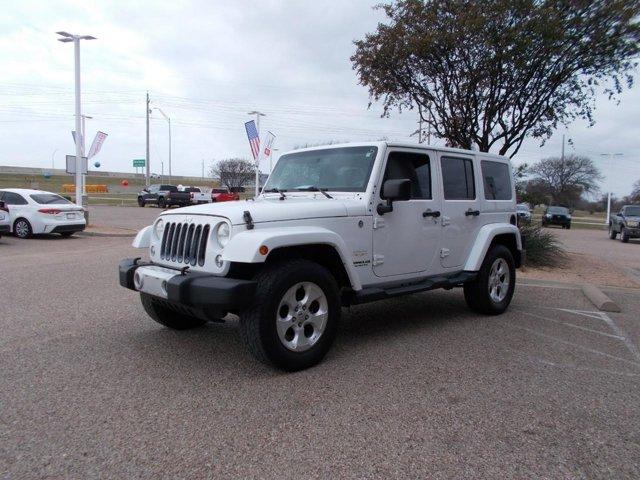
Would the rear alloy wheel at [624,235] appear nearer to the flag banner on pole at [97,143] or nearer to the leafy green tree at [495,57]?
the leafy green tree at [495,57]

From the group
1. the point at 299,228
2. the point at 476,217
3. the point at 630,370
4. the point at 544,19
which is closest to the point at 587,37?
the point at 544,19

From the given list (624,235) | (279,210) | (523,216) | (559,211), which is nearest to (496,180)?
(279,210)

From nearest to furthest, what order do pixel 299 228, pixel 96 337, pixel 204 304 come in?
pixel 204 304
pixel 299 228
pixel 96 337

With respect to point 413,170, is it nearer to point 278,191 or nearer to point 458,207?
point 458,207

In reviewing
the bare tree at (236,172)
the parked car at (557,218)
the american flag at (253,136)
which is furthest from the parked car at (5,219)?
the bare tree at (236,172)

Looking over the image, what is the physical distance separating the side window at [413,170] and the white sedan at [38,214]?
12833 millimetres

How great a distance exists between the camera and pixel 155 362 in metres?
4.45

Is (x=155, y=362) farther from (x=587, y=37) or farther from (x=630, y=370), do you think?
(x=587, y=37)

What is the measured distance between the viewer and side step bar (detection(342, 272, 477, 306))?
15.7 ft

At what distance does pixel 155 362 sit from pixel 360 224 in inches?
84.6

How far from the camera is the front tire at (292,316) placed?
3957mm

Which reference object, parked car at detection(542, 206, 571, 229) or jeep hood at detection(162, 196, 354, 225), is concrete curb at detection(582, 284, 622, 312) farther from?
parked car at detection(542, 206, 571, 229)

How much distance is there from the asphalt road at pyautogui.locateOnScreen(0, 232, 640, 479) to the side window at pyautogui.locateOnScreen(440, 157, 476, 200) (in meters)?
1.50

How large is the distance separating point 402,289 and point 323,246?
1118 millimetres
